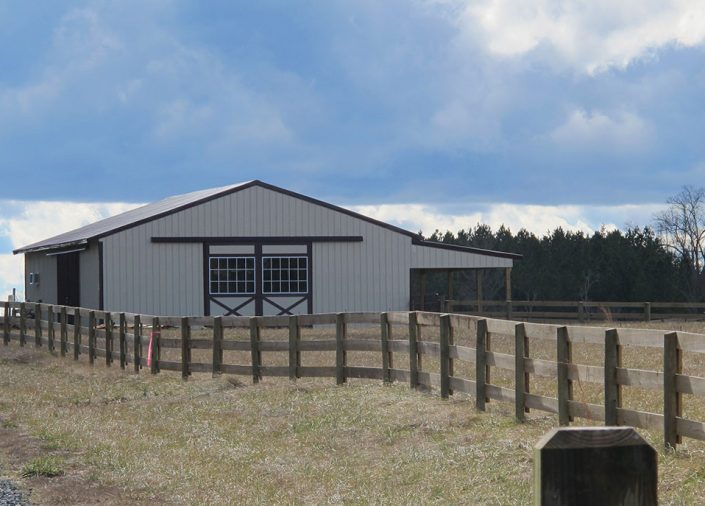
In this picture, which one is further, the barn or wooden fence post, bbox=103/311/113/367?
the barn

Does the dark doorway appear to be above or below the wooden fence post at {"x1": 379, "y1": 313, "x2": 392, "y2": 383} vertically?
above

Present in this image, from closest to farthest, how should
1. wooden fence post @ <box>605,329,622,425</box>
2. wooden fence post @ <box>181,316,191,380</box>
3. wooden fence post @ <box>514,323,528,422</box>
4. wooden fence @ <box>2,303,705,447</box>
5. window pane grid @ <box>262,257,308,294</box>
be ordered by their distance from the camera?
wooden fence @ <box>2,303,705,447</box>
wooden fence post @ <box>605,329,622,425</box>
wooden fence post @ <box>514,323,528,422</box>
wooden fence post @ <box>181,316,191,380</box>
window pane grid @ <box>262,257,308,294</box>

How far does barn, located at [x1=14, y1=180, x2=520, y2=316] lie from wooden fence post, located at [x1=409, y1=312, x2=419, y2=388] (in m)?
21.6

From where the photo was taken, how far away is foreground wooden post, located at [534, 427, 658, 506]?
2621 mm

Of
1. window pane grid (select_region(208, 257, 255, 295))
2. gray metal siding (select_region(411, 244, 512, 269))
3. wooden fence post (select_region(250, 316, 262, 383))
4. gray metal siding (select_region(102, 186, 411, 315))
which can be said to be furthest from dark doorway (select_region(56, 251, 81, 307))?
wooden fence post (select_region(250, 316, 262, 383))

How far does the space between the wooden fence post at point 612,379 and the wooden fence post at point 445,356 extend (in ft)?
11.6

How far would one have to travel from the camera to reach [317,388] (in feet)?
48.1

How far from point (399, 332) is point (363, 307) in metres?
5.83

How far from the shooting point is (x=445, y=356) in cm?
1283

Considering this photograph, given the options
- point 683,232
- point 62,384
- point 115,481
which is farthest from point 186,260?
point 683,232

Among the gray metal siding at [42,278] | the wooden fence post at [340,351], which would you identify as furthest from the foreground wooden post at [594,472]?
the gray metal siding at [42,278]

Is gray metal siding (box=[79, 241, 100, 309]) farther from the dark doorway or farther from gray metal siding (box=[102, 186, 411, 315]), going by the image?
the dark doorway

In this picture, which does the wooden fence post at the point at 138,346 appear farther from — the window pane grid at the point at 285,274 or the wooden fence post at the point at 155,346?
the window pane grid at the point at 285,274

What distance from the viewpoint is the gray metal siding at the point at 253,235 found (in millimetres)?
34188
